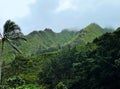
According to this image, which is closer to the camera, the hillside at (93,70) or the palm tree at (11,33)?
the palm tree at (11,33)

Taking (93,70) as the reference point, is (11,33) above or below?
above

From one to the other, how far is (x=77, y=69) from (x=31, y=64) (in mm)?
47578

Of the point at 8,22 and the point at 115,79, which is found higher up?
the point at 8,22

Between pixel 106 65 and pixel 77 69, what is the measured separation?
13718 mm

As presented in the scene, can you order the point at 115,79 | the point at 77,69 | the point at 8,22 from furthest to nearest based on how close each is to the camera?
the point at 77,69 → the point at 115,79 → the point at 8,22

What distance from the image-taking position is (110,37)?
263ft

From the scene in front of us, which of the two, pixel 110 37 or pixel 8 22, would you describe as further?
pixel 110 37

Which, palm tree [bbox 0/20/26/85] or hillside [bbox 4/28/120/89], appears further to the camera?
hillside [bbox 4/28/120/89]

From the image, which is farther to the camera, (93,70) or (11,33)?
(93,70)

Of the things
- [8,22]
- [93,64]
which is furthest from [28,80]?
[8,22]

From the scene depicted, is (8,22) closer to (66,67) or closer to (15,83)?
(15,83)

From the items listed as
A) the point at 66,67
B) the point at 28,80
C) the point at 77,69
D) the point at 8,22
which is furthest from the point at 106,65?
the point at 28,80

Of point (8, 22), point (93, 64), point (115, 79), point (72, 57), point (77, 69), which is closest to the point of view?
point (8, 22)

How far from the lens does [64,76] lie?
10319 centimetres
